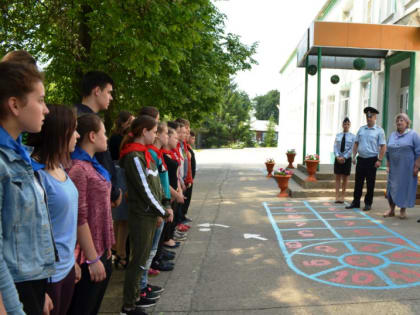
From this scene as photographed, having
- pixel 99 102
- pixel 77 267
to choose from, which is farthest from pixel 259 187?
pixel 77 267

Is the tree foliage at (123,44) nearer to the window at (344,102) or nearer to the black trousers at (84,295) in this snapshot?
the black trousers at (84,295)

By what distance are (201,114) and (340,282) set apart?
31.5ft

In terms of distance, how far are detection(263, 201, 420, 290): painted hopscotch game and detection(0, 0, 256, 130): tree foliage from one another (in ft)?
12.5

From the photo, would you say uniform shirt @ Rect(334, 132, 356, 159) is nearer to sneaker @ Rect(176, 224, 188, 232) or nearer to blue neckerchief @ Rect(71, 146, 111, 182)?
sneaker @ Rect(176, 224, 188, 232)

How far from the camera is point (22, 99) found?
1.56 m

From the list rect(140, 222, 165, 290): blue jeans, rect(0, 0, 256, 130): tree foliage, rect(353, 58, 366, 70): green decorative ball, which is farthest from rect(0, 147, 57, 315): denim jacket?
rect(353, 58, 366, 70): green decorative ball

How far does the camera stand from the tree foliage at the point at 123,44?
618 cm

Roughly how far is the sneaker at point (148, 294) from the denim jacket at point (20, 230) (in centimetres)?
213

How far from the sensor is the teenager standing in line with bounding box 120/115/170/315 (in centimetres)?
333

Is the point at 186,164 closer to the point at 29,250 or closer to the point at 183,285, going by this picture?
the point at 183,285

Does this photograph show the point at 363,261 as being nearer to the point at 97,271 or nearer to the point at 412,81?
the point at 97,271

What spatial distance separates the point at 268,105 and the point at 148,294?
366 ft

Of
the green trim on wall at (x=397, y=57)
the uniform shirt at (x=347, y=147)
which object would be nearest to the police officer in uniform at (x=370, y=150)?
the uniform shirt at (x=347, y=147)

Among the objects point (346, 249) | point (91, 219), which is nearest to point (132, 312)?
point (91, 219)
